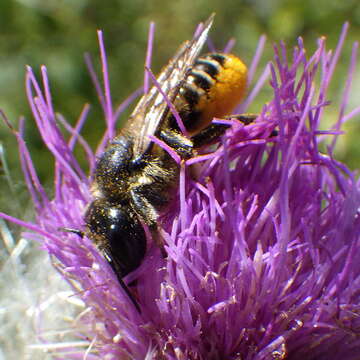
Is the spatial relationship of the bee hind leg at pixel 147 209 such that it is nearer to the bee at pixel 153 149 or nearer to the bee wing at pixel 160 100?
the bee at pixel 153 149

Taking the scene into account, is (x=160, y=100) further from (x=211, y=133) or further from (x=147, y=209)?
(x=147, y=209)

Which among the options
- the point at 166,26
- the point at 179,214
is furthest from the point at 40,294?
the point at 166,26

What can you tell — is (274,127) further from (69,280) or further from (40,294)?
(40,294)

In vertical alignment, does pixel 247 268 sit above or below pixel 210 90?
below

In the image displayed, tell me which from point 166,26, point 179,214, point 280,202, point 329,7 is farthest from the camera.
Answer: point 166,26

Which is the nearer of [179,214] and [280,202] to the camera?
[280,202]

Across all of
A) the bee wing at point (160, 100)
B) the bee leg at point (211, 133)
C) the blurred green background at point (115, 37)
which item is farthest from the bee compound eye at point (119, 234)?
the blurred green background at point (115, 37)

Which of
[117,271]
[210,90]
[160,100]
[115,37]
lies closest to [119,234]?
[117,271]
